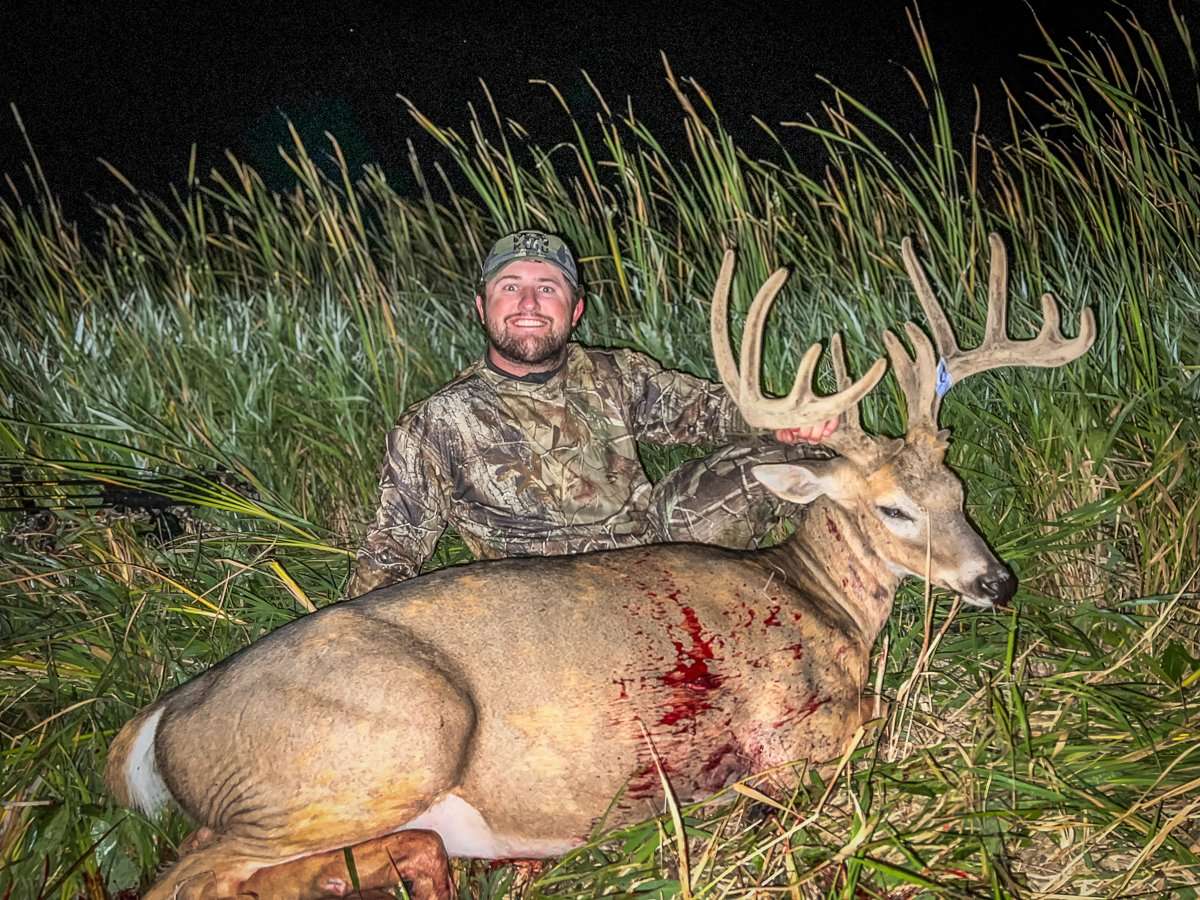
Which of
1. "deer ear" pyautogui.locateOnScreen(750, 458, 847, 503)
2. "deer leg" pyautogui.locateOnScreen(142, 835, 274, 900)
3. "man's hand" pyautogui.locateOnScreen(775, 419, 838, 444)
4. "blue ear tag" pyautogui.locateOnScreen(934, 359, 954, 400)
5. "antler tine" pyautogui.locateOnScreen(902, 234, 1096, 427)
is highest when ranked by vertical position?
"antler tine" pyautogui.locateOnScreen(902, 234, 1096, 427)

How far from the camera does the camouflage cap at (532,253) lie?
4.17 metres

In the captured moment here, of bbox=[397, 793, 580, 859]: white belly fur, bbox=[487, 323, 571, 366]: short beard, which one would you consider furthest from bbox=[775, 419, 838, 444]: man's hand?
bbox=[397, 793, 580, 859]: white belly fur

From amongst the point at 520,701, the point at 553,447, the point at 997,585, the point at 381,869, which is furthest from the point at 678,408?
the point at 381,869

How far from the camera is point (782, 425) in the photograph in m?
3.14

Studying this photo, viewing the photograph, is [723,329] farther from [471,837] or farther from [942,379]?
[471,837]

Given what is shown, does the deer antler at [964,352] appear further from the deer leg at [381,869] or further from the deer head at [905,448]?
the deer leg at [381,869]

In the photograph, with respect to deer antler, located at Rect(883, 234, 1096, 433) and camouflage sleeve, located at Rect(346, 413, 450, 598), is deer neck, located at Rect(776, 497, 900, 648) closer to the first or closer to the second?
deer antler, located at Rect(883, 234, 1096, 433)

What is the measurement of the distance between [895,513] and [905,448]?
0.20m

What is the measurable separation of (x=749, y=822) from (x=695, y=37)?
10.4 m

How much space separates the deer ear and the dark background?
7.44 meters

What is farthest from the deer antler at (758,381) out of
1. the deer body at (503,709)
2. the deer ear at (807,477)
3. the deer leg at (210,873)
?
the deer leg at (210,873)

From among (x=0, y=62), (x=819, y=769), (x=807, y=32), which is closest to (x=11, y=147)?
(x=0, y=62)

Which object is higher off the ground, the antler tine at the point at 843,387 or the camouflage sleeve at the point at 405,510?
the antler tine at the point at 843,387

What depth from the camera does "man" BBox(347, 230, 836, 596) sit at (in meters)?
3.82
